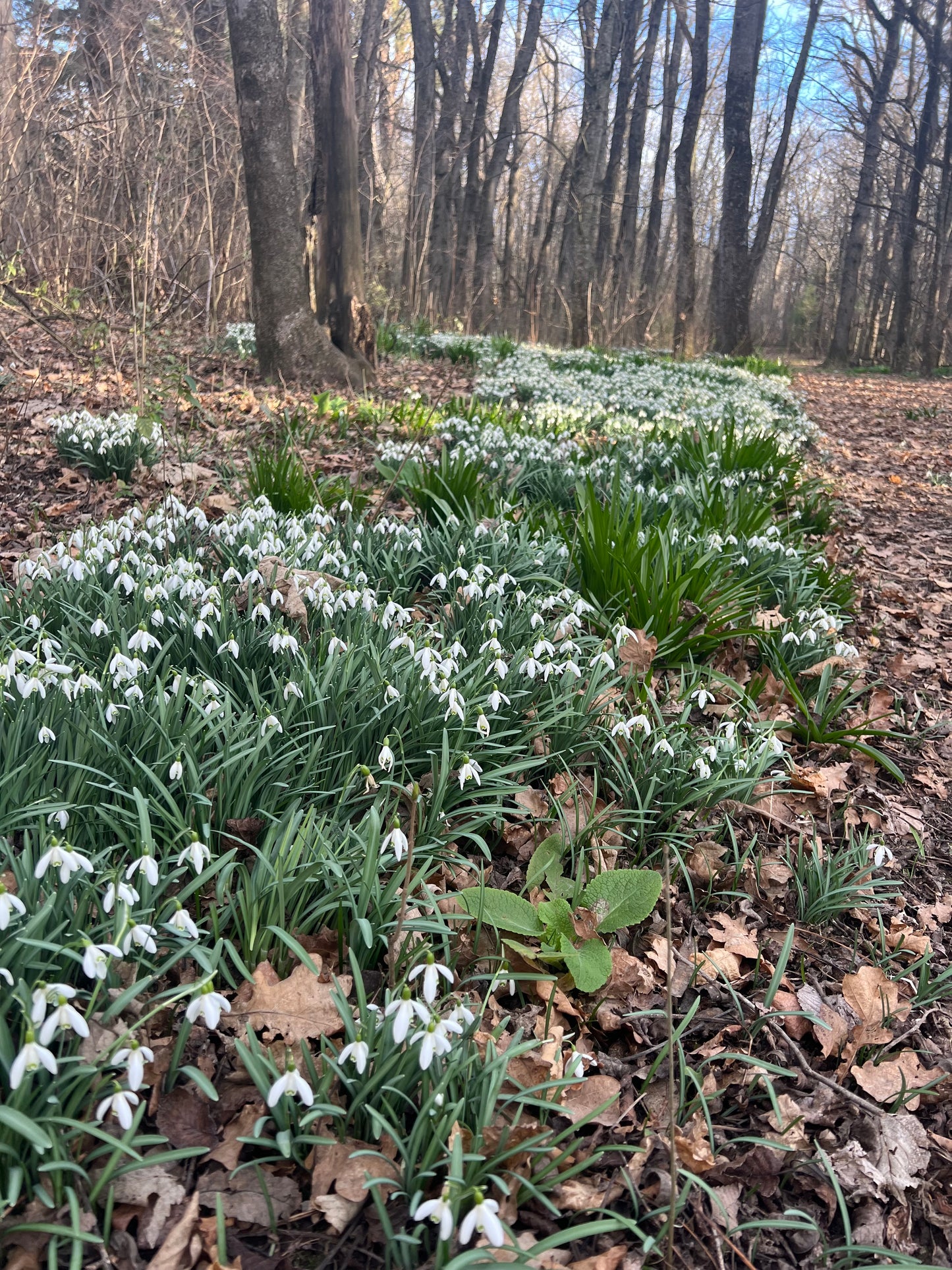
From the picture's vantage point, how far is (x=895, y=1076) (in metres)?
1.85

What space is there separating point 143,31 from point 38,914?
9.66 meters

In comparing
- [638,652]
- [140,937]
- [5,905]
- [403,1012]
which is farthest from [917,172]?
[5,905]

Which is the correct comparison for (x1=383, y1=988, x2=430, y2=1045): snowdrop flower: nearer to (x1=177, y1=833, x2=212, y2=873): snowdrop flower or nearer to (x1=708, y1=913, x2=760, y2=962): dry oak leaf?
(x1=177, y1=833, x2=212, y2=873): snowdrop flower

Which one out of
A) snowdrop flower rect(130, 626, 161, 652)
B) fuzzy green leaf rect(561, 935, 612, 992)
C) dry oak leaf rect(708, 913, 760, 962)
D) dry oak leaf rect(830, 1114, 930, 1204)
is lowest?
dry oak leaf rect(830, 1114, 930, 1204)

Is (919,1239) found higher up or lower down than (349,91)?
lower down

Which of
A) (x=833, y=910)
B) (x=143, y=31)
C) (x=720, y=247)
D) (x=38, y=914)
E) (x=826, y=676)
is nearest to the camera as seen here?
(x=38, y=914)

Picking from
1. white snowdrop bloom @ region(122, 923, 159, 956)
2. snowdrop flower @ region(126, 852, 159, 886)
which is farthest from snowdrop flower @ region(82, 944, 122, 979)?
snowdrop flower @ region(126, 852, 159, 886)

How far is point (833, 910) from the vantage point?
225 cm

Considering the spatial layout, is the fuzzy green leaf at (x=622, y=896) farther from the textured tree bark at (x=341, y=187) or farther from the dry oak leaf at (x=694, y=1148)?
the textured tree bark at (x=341, y=187)

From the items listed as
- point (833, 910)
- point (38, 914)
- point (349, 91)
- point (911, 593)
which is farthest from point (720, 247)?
point (38, 914)

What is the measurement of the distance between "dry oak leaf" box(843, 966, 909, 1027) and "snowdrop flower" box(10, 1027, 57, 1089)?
1727 mm

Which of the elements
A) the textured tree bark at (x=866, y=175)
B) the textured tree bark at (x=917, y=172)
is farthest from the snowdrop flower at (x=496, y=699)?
the textured tree bark at (x=917, y=172)

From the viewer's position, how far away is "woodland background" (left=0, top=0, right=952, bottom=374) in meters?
7.95

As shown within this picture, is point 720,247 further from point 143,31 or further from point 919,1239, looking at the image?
point 919,1239
